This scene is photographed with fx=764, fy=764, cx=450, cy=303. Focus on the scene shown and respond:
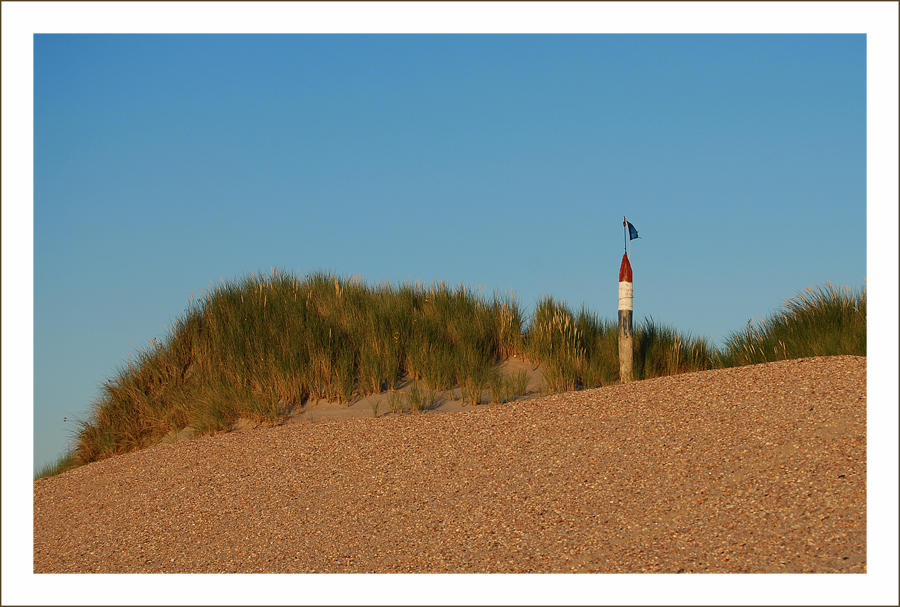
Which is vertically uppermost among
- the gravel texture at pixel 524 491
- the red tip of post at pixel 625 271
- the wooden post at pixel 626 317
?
the red tip of post at pixel 625 271

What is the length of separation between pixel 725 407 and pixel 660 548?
9.10ft

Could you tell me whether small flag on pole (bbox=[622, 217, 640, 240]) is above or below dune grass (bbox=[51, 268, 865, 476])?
above

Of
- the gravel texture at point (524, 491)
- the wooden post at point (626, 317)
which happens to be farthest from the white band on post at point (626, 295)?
the gravel texture at point (524, 491)

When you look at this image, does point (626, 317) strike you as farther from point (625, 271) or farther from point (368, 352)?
point (368, 352)

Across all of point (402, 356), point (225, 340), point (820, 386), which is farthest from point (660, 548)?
point (225, 340)

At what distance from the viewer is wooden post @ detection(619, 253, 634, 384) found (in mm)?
9953

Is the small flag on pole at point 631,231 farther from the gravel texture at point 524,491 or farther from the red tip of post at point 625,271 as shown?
the gravel texture at point 524,491

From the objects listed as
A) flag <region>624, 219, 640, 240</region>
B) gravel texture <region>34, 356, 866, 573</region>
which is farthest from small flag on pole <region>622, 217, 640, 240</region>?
gravel texture <region>34, 356, 866, 573</region>

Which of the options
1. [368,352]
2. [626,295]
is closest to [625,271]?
[626,295]

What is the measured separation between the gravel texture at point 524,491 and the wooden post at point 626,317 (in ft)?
4.89

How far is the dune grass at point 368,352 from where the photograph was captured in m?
10.0

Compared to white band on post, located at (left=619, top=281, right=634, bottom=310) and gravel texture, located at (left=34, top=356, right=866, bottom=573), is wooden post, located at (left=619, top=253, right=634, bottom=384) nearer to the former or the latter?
white band on post, located at (left=619, top=281, right=634, bottom=310)

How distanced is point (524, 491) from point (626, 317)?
455cm

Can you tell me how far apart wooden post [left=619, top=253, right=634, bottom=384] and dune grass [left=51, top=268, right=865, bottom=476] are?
28 centimetres
